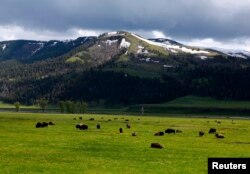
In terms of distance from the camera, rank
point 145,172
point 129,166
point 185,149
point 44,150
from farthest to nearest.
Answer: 1. point 185,149
2. point 44,150
3. point 129,166
4. point 145,172

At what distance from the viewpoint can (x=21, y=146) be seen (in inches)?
2082

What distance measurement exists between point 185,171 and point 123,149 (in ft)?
52.0

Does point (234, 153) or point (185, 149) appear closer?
point (234, 153)

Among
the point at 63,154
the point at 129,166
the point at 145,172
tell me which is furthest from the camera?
the point at 63,154

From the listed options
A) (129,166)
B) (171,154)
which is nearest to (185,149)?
(171,154)

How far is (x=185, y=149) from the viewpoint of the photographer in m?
52.6

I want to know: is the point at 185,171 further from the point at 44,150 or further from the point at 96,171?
the point at 44,150

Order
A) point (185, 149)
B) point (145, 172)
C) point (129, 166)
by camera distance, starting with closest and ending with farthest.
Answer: point (145, 172)
point (129, 166)
point (185, 149)

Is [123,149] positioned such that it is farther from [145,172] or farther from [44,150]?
[145,172]

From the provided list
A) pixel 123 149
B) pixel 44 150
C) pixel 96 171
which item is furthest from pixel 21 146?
pixel 96 171

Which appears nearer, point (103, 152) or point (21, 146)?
point (103, 152)

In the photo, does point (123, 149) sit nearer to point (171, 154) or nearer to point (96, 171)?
point (171, 154)

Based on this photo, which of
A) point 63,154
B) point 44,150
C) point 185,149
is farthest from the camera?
point 185,149

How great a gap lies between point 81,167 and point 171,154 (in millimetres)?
13438
